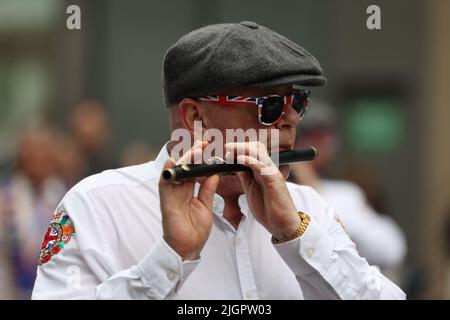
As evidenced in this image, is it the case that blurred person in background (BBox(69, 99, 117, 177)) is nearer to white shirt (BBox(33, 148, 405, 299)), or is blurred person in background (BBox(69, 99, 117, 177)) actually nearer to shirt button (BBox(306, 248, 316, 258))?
white shirt (BBox(33, 148, 405, 299))

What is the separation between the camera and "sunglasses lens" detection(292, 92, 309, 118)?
3.15m

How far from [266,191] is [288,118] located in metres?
0.35

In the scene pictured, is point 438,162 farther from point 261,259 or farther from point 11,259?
point 261,259

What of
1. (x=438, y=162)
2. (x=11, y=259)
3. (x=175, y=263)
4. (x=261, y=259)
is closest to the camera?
(x=175, y=263)

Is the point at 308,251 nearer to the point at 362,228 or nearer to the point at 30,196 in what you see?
the point at 362,228

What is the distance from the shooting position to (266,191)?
2.86 metres

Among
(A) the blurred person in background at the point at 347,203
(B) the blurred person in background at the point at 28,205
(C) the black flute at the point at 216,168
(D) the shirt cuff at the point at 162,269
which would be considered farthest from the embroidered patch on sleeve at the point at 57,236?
(B) the blurred person in background at the point at 28,205

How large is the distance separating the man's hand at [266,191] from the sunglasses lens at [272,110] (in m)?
0.24

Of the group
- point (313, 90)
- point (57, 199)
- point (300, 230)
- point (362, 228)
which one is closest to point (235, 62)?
point (300, 230)

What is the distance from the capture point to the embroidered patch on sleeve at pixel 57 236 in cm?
296

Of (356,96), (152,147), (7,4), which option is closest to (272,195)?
(152,147)

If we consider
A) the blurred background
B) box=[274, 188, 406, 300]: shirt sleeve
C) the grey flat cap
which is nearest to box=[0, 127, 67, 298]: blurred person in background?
the blurred background

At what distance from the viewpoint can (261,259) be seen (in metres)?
3.13
